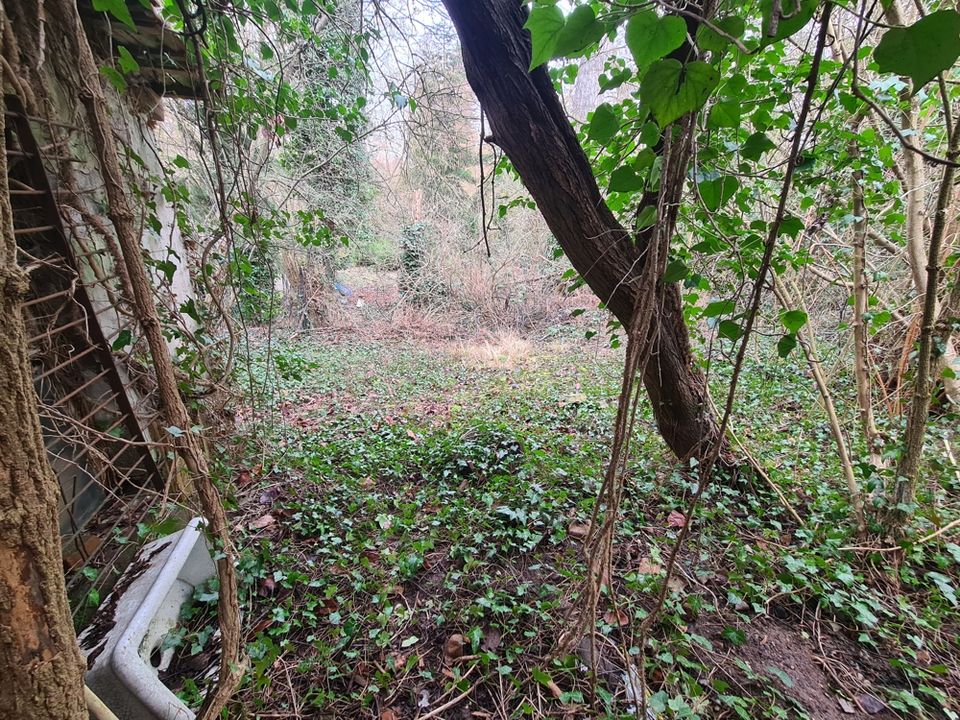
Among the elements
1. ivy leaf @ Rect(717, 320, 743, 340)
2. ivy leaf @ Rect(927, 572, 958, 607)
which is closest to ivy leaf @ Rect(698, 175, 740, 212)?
ivy leaf @ Rect(717, 320, 743, 340)

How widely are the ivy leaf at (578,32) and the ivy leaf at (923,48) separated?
34 cm

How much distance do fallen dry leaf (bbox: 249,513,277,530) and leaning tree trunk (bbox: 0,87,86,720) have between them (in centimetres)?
163

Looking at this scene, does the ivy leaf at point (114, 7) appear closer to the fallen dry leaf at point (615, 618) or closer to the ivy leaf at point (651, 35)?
the ivy leaf at point (651, 35)

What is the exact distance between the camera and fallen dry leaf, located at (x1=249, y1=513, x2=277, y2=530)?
2.20m

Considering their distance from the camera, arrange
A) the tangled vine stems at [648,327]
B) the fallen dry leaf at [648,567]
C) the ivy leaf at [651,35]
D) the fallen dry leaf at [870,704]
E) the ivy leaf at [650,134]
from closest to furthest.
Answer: the ivy leaf at [651,35] → the tangled vine stems at [648,327] → the ivy leaf at [650,134] → the fallen dry leaf at [870,704] → the fallen dry leaf at [648,567]

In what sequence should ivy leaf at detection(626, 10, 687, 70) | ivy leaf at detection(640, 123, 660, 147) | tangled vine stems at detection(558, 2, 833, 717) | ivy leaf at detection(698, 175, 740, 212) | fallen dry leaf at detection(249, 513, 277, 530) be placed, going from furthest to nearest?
1. fallen dry leaf at detection(249, 513, 277, 530)
2. ivy leaf at detection(698, 175, 740, 212)
3. ivy leaf at detection(640, 123, 660, 147)
4. tangled vine stems at detection(558, 2, 833, 717)
5. ivy leaf at detection(626, 10, 687, 70)

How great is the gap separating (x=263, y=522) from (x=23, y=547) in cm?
179

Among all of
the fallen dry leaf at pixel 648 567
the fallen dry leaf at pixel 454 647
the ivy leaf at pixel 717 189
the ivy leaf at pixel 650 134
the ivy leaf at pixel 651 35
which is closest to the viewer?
the ivy leaf at pixel 651 35

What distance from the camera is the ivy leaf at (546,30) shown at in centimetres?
59

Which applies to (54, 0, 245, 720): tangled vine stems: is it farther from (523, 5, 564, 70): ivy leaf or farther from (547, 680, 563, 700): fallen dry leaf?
(523, 5, 564, 70): ivy leaf

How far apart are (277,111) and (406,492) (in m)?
2.41

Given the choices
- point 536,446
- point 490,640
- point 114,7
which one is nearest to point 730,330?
point 490,640

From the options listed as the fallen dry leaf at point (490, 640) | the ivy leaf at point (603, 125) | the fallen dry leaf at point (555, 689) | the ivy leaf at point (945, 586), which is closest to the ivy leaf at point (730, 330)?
the ivy leaf at point (603, 125)

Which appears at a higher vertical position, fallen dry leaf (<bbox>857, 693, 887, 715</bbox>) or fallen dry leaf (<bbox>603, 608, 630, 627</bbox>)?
fallen dry leaf (<bbox>603, 608, 630, 627</bbox>)
